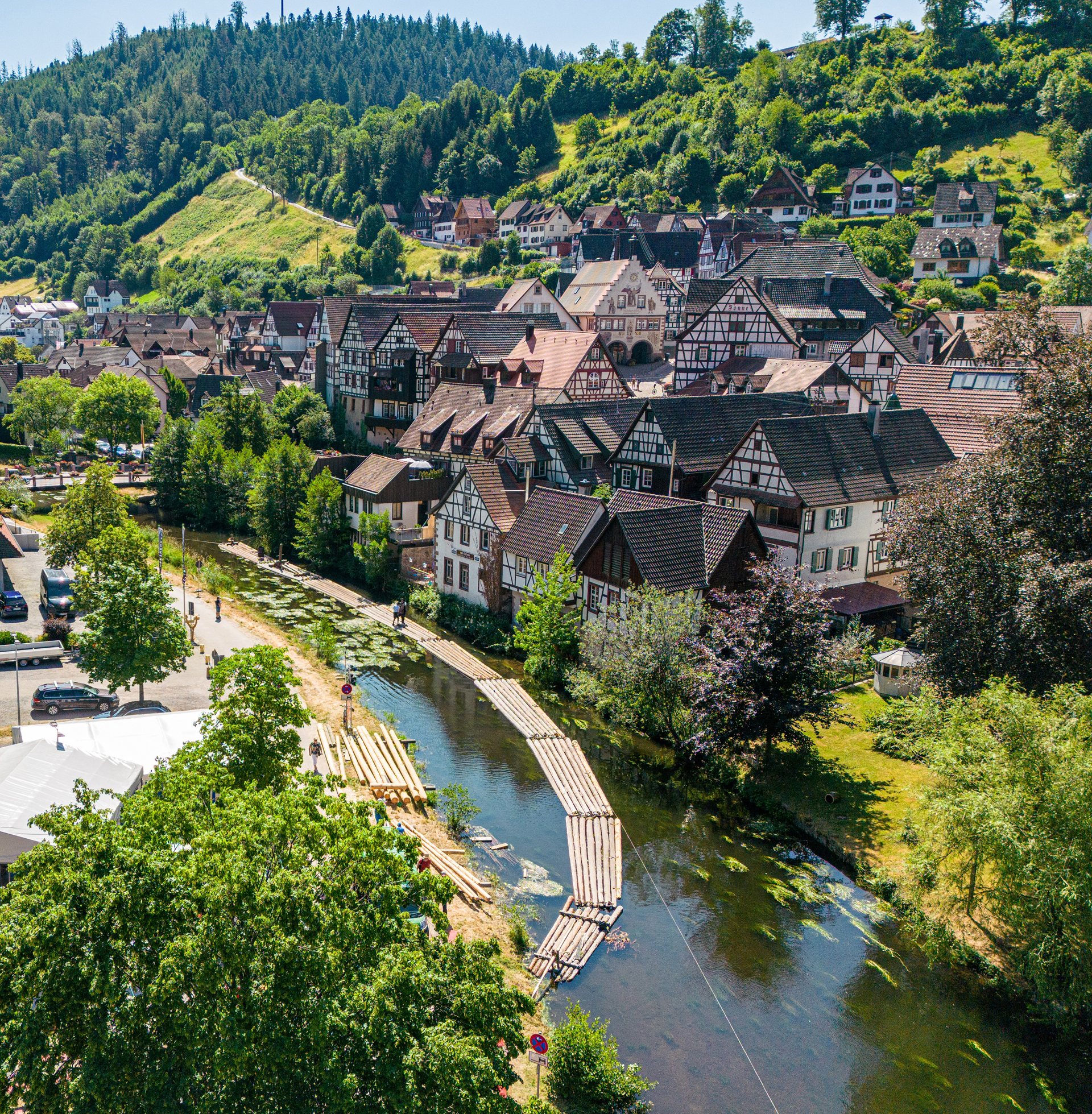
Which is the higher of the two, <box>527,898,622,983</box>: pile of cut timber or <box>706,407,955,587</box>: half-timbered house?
<box>706,407,955,587</box>: half-timbered house

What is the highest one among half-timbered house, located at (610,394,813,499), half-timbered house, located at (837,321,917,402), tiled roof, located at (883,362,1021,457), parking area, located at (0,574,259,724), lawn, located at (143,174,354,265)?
lawn, located at (143,174,354,265)

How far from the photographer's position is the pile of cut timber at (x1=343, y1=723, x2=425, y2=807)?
2981 centimetres

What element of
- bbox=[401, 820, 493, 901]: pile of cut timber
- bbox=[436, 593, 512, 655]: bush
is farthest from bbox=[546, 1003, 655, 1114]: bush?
bbox=[436, 593, 512, 655]: bush

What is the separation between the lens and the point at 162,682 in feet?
120

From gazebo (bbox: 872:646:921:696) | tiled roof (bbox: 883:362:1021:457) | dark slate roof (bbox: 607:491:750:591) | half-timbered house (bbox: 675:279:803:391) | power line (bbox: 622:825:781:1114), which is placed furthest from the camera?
half-timbered house (bbox: 675:279:803:391)

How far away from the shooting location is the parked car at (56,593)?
43.5 metres

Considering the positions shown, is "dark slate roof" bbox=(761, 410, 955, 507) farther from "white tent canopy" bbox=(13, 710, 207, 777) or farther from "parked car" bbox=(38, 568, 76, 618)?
"parked car" bbox=(38, 568, 76, 618)

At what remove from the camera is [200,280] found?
168125mm

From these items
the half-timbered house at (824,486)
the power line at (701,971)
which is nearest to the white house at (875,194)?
the half-timbered house at (824,486)

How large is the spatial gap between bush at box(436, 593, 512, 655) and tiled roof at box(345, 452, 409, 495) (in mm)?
9386

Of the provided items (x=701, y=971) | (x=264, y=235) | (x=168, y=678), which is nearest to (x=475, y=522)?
(x=168, y=678)

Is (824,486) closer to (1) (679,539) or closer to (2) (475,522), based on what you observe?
(1) (679,539)

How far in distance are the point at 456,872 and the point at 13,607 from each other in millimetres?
28440

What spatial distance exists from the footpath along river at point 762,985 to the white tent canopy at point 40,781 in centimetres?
1021
